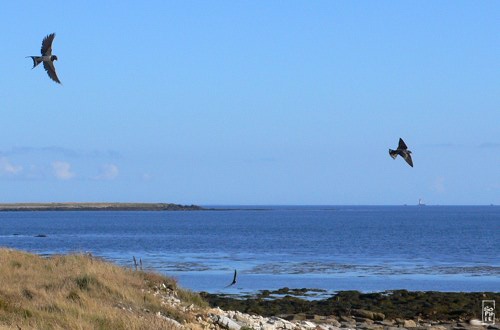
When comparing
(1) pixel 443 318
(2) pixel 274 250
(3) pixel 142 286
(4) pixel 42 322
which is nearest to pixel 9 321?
(4) pixel 42 322

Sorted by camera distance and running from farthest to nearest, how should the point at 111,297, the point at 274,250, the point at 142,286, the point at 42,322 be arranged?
the point at 274,250
the point at 142,286
the point at 111,297
the point at 42,322

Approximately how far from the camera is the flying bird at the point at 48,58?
767 inches

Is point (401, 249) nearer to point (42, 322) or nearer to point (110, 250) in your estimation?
point (110, 250)

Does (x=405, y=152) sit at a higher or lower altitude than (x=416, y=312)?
higher

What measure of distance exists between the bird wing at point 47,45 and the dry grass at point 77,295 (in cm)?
504

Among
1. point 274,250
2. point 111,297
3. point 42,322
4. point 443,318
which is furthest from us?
point 274,250

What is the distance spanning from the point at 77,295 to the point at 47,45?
18.3ft

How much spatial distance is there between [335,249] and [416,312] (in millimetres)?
42739

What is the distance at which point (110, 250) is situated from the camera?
230 ft

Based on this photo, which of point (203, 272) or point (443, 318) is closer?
point (443, 318)

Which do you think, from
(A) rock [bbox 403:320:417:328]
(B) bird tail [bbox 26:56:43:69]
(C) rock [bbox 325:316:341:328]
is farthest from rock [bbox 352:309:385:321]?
(B) bird tail [bbox 26:56:43:69]

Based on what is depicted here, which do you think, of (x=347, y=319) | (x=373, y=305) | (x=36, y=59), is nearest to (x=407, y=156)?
(x=347, y=319)

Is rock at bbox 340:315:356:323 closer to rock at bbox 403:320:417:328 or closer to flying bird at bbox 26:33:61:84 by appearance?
rock at bbox 403:320:417:328

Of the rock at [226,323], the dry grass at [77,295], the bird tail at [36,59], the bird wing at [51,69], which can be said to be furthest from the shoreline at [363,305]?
the bird tail at [36,59]
